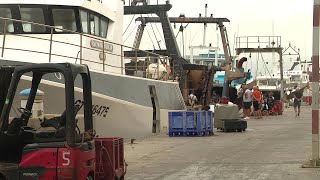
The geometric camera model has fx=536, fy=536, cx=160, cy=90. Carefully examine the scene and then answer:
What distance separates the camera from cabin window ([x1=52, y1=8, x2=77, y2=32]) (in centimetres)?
1358

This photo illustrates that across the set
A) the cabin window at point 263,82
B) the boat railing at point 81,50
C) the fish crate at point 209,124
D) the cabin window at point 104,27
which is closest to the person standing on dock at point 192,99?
the boat railing at point 81,50

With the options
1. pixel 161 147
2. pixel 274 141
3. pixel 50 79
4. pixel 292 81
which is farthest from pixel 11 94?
pixel 292 81

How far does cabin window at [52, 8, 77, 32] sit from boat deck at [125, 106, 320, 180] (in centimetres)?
343

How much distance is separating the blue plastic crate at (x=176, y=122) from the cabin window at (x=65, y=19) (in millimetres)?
4365

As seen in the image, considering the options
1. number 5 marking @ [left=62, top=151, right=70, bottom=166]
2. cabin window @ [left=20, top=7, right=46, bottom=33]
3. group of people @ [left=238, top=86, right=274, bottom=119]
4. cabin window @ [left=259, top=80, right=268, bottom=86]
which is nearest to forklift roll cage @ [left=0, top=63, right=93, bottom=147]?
number 5 marking @ [left=62, top=151, right=70, bottom=166]

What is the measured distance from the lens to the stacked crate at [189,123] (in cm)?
1623

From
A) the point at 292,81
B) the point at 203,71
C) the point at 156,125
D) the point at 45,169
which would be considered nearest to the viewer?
the point at 45,169

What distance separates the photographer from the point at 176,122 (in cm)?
1642

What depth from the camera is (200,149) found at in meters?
12.9

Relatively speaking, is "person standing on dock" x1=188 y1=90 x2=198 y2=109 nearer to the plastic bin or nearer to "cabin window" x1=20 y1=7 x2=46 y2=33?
the plastic bin

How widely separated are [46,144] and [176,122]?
35.1ft

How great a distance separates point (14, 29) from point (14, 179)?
26.3ft

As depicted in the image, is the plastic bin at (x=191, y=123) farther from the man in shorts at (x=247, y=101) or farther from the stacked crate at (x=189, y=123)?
the man in shorts at (x=247, y=101)

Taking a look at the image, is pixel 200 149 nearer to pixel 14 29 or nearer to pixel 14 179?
pixel 14 29
